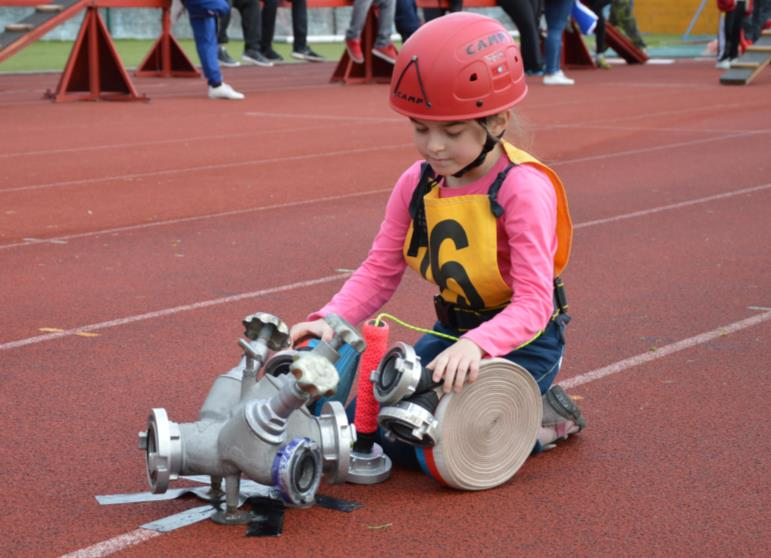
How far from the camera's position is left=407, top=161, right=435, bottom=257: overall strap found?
3818 millimetres

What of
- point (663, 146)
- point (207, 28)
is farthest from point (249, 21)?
point (663, 146)

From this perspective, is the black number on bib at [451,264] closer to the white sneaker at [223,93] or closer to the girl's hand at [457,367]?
the girl's hand at [457,367]

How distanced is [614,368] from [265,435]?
2.01 meters

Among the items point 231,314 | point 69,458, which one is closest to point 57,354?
point 231,314

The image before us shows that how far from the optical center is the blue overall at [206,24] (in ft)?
49.1

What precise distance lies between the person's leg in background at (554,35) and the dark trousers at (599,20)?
3.06 meters

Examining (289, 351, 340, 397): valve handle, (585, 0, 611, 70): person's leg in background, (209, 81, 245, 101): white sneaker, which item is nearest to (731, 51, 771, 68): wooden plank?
(585, 0, 611, 70): person's leg in background

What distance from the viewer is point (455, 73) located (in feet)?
11.6

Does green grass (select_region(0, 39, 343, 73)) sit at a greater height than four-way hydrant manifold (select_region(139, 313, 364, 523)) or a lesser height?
lesser

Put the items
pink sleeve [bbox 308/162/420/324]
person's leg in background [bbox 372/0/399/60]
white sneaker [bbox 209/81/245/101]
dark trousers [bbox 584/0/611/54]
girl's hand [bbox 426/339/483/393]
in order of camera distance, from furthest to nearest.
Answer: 1. dark trousers [bbox 584/0/611/54]
2. person's leg in background [bbox 372/0/399/60]
3. white sneaker [bbox 209/81/245/101]
4. pink sleeve [bbox 308/162/420/324]
5. girl's hand [bbox 426/339/483/393]

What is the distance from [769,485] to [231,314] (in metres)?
2.72

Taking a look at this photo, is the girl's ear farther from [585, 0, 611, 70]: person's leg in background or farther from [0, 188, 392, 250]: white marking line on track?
[585, 0, 611, 70]: person's leg in background

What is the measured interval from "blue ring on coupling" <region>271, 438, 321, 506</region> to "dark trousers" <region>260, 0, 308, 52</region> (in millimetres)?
17646

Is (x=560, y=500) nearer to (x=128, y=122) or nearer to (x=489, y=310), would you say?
(x=489, y=310)
